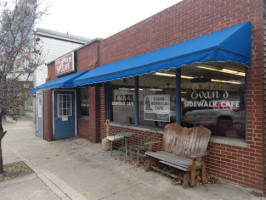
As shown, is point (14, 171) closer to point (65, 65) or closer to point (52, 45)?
point (65, 65)

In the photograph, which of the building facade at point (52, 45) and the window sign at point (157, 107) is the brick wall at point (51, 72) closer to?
the building facade at point (52, 45)

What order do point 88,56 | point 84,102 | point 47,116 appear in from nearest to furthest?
point 88,56 → point 47,116 → point 84,102

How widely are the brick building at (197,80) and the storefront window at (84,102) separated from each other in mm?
917

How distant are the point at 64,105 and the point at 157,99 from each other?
5278mm

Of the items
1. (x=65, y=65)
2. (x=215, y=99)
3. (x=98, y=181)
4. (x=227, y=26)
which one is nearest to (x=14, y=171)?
(x=98, y=181)

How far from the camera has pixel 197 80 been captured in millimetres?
4988

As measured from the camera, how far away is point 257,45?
3637 millimetres

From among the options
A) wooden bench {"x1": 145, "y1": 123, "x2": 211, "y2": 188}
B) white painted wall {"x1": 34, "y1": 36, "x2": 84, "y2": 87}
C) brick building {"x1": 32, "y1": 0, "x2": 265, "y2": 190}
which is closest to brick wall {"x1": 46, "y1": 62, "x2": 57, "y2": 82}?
white painted wall {"x1": 34, "y1": 36, "x2": 84, "y2": 87}

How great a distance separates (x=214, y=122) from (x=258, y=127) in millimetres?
1038

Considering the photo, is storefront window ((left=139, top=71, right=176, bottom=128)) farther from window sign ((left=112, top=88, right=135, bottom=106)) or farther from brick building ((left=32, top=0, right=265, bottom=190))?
window sign ((left=112, top=88, right=135, bottom=106))

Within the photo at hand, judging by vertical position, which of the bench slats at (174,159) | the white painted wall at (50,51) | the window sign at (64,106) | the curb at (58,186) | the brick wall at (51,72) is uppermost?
the white painted wall at (50,51)

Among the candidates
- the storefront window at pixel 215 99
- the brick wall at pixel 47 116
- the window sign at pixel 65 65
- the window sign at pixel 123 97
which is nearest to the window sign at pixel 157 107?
the storefront window at pixel 215 99

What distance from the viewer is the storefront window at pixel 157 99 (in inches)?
212

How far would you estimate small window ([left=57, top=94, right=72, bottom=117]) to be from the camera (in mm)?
9078
